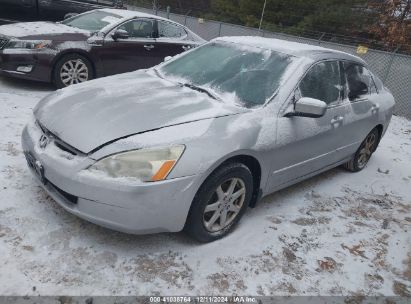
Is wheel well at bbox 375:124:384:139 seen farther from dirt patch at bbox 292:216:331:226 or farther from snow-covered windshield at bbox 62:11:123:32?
snow-covered windshield at bbox 62:11:123:32

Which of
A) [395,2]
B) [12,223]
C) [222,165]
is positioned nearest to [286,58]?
[222,165]

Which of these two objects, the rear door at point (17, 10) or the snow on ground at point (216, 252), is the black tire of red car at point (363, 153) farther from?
the rear door at point (17, 10)

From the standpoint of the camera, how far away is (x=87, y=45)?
661 cm

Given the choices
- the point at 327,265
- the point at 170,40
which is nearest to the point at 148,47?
the point at 170,40

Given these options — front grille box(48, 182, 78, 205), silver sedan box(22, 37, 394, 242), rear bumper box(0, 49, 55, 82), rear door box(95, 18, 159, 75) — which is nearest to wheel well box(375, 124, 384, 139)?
silver sedan box(22, 37, 394, 242)

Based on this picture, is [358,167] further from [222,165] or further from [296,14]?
[296,14]

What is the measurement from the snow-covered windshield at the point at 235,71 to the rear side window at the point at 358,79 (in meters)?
0.99

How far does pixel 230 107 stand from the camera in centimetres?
342

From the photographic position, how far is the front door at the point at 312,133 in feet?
11.8

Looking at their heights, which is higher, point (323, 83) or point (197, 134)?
point (323, 83)

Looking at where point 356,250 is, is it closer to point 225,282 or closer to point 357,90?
point 225,282

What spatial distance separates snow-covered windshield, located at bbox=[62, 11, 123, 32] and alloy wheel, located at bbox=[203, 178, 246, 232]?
4.79 metres

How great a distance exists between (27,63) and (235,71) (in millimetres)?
3827

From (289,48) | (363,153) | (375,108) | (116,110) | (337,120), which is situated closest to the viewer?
(116,110)
